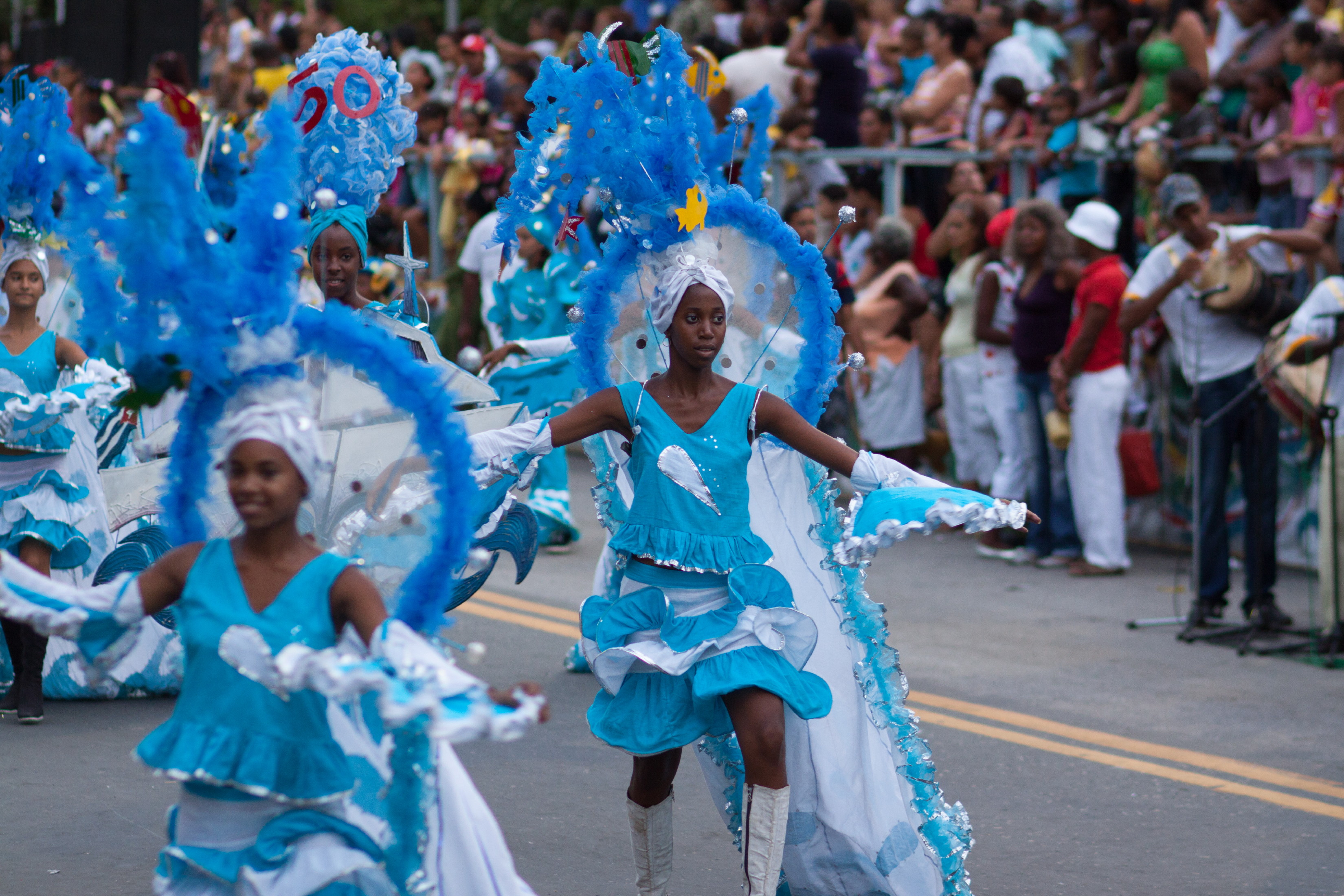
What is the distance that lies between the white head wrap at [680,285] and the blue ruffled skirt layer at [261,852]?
1803 mm

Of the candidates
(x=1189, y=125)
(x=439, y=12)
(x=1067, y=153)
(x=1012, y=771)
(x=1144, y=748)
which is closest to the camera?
(x=1012, y=771)

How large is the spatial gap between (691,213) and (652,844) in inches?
69.5

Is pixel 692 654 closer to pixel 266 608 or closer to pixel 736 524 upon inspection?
pixel 736 524

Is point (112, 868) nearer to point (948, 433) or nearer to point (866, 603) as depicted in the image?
point (866, 603)

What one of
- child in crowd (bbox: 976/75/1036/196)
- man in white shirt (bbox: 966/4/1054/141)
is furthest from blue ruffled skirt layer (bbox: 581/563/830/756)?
man in white shirt (bbox: 966/4/1054/141)

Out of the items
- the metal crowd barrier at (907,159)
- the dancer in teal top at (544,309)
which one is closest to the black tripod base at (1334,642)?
the metal crowd barrier at (907,159)

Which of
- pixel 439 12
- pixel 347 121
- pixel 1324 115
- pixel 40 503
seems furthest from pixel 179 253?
pixel 439 12

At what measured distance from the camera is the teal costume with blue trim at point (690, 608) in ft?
15.2

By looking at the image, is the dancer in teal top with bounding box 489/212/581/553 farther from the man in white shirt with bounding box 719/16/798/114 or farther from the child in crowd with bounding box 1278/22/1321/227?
the child in crowd with bounding box 1278/22/1321/227

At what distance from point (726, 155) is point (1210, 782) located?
2959mm

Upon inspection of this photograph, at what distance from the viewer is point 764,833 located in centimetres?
458

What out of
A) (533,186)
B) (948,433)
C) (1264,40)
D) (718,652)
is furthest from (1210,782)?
(1264,40)

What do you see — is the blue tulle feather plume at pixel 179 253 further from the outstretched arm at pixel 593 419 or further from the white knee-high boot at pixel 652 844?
the white knee-high boot at pixel 652 844

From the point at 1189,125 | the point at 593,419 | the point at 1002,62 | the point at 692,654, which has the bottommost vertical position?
the point at 692,654
